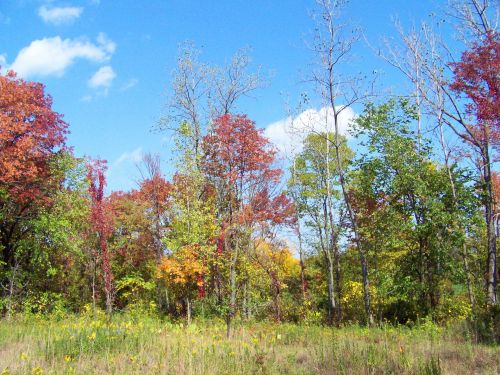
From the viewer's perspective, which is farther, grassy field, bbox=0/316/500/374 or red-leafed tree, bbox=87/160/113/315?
red-leafed tree, bbox=87/160/113/315

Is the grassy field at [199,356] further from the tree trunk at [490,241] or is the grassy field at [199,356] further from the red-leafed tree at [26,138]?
the red-leafed tree at [26,138]

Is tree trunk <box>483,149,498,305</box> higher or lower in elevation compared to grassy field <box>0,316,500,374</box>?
higher

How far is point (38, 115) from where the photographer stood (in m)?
15.3

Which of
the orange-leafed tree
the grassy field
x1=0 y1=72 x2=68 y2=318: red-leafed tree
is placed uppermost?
x1=0 y1=72 x2=68 y2=318: red-leafed tree

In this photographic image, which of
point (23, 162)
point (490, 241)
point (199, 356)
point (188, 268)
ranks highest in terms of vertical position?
point (23, 162)

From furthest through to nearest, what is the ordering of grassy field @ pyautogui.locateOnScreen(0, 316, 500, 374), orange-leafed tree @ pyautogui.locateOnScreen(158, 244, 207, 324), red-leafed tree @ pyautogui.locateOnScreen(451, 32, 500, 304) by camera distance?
1. orange-leafed tree @ pyautogui.locateOnScreen(158, 244, 207, 324)
2. red-leafed tree @ pyautogui.locateOnScreen(451, 32, 500, 304)
3. grassy field @ pyautogui.locateOnScreen(0, 316, 500, 374)

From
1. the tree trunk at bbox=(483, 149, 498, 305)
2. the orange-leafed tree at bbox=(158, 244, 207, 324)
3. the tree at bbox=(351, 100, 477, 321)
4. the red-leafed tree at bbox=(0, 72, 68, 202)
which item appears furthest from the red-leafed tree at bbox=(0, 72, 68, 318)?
the tree trunk at bbox=(483, 149, 498, 305)

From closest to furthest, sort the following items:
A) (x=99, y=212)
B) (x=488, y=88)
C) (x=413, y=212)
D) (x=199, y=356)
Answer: (x=199, y=356)
(x=488, y=88)
(x=413, y=212)
(x=99, y=212)

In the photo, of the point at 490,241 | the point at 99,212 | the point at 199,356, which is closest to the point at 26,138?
the point at 99,212

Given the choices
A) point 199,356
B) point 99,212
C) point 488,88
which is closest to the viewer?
point 199,356

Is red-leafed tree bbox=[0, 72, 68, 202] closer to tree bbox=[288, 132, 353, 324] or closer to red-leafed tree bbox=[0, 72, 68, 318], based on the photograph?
red-leafed tree bbox=[0, 72, 68, 318]

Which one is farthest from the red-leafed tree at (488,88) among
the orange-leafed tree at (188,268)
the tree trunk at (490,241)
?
the orange-leafed tree at (188,268)

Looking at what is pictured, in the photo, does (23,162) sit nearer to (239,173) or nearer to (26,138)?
(26,138)

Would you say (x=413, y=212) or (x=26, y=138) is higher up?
(x=26, y=138)
